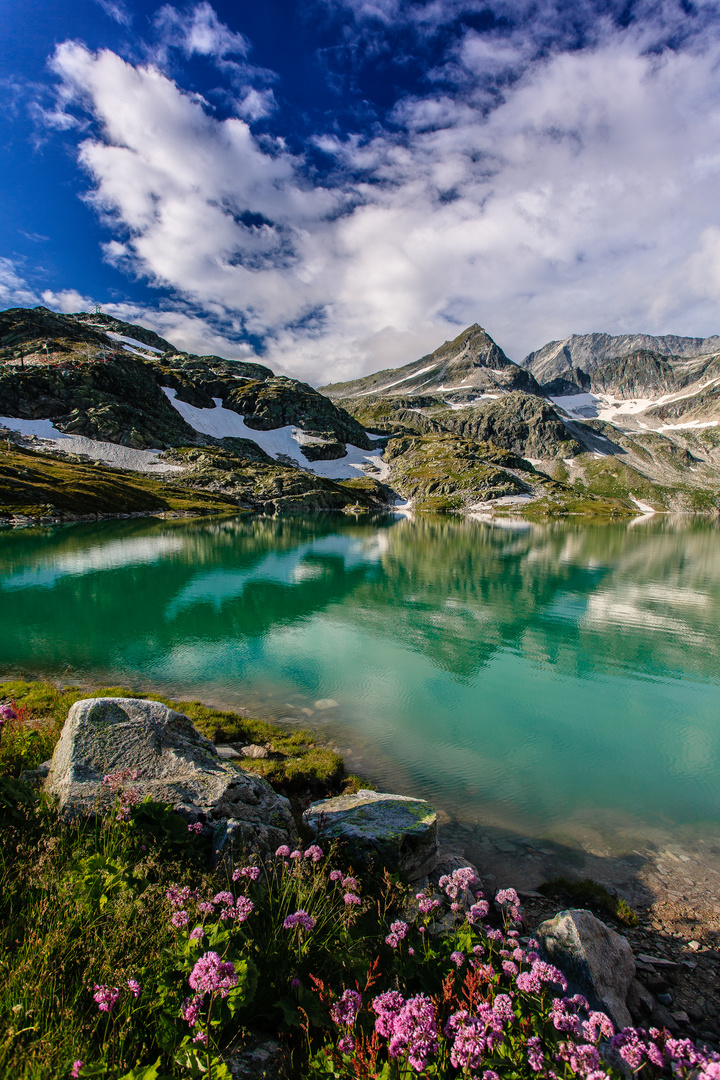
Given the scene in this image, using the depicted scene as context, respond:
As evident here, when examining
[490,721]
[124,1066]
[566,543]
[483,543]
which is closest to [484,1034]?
[124,1066]

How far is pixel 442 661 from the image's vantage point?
27.1 m

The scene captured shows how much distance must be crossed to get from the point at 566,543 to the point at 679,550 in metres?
20.6

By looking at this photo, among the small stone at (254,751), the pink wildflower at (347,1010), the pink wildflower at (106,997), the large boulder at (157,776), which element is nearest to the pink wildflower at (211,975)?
the pink wildflower at (106,997)

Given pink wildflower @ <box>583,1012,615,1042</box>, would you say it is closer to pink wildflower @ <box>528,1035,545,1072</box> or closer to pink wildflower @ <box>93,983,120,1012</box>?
pink wildflower @ <box>528,1035,545,1072</box>

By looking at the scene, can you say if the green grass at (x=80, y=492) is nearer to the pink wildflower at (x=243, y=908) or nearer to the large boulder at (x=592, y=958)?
the pink wildflower at (x=243, y=908)

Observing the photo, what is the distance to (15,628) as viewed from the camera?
91.6 ft

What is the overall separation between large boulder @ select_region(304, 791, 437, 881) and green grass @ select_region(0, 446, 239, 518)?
95957 mm

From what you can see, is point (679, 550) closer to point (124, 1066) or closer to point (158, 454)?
point (124, 1066)

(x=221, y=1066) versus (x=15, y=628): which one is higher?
(x=221, y=1066)

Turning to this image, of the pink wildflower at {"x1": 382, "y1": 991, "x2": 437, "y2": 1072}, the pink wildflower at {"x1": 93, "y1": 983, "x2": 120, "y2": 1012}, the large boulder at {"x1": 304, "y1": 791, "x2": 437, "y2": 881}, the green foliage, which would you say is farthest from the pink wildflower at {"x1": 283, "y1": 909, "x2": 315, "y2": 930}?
the green foliage

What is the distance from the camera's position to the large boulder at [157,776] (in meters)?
7.38

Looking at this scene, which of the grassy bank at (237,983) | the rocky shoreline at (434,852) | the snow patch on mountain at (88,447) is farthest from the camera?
the snow patch on mountain at (88,447)

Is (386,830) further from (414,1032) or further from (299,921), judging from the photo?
(414,1032)

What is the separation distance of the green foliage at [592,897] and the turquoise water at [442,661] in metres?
2.24
